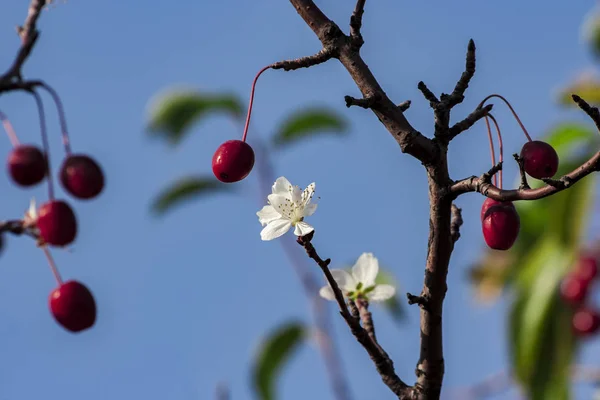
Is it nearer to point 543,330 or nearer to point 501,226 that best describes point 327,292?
point 501,226

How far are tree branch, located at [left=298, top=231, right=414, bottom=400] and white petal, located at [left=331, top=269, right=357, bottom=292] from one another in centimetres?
32

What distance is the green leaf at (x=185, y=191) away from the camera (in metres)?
5.29

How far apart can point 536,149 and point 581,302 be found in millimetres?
3773

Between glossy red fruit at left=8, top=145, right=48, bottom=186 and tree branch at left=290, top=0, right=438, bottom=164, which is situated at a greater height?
glossy red fruit at left=8, top=145, right=48, bottom=186

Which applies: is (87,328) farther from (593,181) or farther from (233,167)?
(593,181)

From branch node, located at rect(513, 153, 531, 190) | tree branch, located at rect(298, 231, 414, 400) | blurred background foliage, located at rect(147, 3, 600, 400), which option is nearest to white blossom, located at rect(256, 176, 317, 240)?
tree branch, located at rect(298, 231, 414, 400)

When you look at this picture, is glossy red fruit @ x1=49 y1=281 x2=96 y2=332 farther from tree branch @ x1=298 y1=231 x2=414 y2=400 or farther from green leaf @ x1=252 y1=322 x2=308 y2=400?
green leaf @ x1=252 y1=322 x2=308 y2=400

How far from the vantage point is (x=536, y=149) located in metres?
1.62

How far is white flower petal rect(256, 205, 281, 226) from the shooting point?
1661 mm

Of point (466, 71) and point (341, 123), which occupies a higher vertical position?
point (341, 123)

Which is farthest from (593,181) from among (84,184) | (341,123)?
(84,184)

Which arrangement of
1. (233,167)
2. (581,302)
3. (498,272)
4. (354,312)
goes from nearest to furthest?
(354,312) → (233,167) → (581,302) → (498,272)

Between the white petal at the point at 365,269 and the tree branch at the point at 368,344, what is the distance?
316mm

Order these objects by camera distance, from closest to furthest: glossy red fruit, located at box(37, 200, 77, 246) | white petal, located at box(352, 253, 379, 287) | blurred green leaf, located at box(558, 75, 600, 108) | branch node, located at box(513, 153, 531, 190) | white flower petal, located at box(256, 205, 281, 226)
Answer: branch node, located at box(513, 153, 531, 190) < white flower petal, located at box(256, 205, 281, 226) < white petal, located at box(352, 253, 379, 287) < glossy red fruit, located at box(37, 200, 77, 246) < blurred green leaf, located at box(558, 75, 600, 108)
